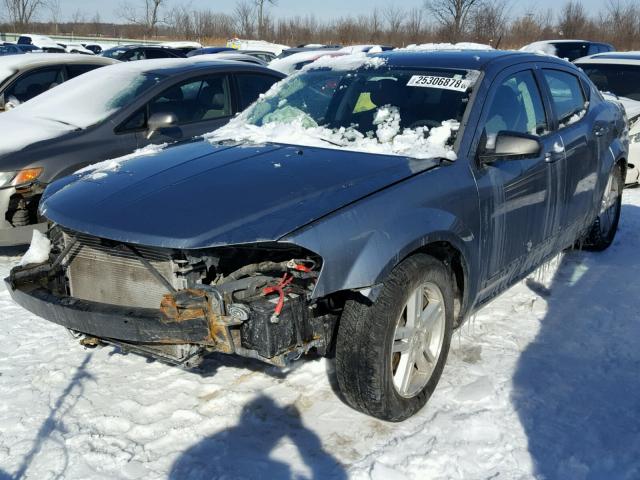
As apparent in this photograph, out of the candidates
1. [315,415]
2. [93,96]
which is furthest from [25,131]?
[315,415]

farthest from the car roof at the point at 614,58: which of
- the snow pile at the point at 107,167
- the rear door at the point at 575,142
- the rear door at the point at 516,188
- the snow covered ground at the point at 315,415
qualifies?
the snow pile at the point at 107,167

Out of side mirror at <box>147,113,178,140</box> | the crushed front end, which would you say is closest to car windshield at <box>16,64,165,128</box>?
side mirror at <box>147,113,178,140</box>

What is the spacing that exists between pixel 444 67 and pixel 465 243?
117 centimetres

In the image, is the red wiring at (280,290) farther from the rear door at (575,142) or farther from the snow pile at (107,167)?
the rear door at (575,142)

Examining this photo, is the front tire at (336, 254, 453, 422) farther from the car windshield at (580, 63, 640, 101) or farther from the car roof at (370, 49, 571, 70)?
the car windshield at (580, 63, 640, 101)

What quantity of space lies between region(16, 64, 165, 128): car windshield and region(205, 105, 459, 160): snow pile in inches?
83.3

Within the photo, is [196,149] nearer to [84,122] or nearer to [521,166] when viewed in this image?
[521,166]

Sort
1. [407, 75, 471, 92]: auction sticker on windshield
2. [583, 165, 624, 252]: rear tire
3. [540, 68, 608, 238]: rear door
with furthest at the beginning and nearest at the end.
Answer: [583, 165, 624, 252]: rear tire < [540, 68, 608, 238]: rear door < [407, 75, 471, 92]: auction sticker on windshield

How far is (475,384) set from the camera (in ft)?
11.5

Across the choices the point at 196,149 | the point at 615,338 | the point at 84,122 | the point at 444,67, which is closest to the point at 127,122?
the point at 84,122

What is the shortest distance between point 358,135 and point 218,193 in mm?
1074

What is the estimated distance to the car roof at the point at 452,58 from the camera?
3.84m

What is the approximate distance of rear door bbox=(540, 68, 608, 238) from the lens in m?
4.33

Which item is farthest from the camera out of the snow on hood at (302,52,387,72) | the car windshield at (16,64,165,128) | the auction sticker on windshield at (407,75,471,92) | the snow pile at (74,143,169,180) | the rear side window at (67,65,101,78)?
the rear side window at (67,65,101,78)
